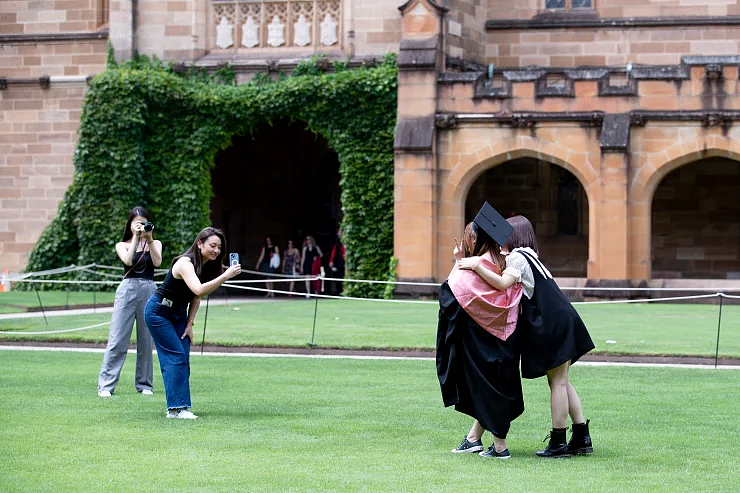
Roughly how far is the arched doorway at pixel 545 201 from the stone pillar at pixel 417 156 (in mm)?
4612

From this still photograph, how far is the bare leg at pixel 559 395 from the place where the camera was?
8.00 metres

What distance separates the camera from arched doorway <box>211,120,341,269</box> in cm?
3303

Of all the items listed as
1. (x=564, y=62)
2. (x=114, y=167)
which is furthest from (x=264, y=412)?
(x=564, y=62)

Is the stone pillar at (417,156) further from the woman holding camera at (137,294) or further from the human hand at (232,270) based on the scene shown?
the human hand at (232,270)

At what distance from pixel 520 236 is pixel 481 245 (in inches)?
9.8

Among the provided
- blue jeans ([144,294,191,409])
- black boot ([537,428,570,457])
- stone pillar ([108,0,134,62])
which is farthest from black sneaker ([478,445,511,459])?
stone pillar ([108,0,134,62])

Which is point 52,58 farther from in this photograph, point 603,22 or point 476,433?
point 476,433

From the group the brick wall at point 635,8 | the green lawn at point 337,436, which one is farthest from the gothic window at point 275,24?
the green lawn at point 337,436

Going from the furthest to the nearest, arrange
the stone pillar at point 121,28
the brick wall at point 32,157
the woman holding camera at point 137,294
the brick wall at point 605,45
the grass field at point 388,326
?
1. the brick wall at point 32,157
2. the brick wall at point 605,45
3. the stone pillar at point 121,28
4. the grass field at point 388,326
5. the woman holding camera at point 137,294

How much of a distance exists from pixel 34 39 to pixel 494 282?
964 inches

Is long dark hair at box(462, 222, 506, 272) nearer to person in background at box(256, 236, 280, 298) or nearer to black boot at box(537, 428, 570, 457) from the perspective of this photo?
black boot at box(537, 428, 570, 457)

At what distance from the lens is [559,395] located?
8.02 m

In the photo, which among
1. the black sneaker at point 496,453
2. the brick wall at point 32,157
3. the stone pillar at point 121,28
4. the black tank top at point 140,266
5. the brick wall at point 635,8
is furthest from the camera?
the brick wall at point 32,157

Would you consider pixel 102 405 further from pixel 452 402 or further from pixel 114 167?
pixel 114 167
